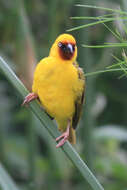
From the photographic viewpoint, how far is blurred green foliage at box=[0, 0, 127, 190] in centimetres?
293

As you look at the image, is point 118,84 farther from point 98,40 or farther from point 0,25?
point 0,25

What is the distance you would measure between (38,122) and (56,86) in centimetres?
129

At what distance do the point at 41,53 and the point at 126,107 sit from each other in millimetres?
956

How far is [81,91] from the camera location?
8.04 feet

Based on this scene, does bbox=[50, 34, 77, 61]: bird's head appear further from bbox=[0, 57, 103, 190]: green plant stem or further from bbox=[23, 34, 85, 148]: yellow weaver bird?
bbox=[0, 57, 103, 190]: green plant stem

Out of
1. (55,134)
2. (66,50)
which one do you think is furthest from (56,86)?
(55,134)

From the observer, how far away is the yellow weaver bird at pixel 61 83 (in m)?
2.25

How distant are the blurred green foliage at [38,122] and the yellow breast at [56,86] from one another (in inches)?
13.0

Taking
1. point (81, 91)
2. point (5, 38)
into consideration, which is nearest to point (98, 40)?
point (5, 38)

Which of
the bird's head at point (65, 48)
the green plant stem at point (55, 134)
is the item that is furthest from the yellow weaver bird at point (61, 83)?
the green plant stem at point (55, 134)

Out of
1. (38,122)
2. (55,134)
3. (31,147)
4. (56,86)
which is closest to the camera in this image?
(55,134)

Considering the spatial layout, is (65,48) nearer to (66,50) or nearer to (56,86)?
(66,50)

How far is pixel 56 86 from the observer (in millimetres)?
2271

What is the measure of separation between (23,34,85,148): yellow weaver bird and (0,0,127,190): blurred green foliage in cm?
30
